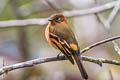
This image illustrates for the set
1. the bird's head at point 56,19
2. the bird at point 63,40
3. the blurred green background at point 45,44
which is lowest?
the blurred green background at point 45,44

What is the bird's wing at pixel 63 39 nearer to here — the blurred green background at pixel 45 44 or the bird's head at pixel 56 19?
the bird's head at pixel 56 19

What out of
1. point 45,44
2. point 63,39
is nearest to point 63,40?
point 63,39

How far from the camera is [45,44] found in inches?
342

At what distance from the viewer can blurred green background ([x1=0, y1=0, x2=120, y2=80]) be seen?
643 centimetres

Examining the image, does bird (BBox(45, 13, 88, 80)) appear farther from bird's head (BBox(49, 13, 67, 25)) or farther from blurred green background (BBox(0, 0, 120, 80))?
blurred green background (BBox(0, 0, 120, 80))

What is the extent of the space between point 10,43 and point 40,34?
835 mm

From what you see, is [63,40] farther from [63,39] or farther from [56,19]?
[56,19]

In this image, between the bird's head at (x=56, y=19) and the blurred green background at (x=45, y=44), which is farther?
the blurred green background at (x=45, y=44)

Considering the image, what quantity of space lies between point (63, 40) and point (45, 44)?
13.2 ft

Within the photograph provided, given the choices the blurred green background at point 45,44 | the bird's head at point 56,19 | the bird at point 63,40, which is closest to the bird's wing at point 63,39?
the bird at point 63,40

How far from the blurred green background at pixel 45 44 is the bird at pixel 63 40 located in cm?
77

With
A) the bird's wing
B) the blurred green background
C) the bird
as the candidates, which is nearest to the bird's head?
the bird

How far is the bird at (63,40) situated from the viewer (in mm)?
4332

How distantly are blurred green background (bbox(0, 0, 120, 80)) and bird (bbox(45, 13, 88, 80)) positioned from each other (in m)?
0.77
